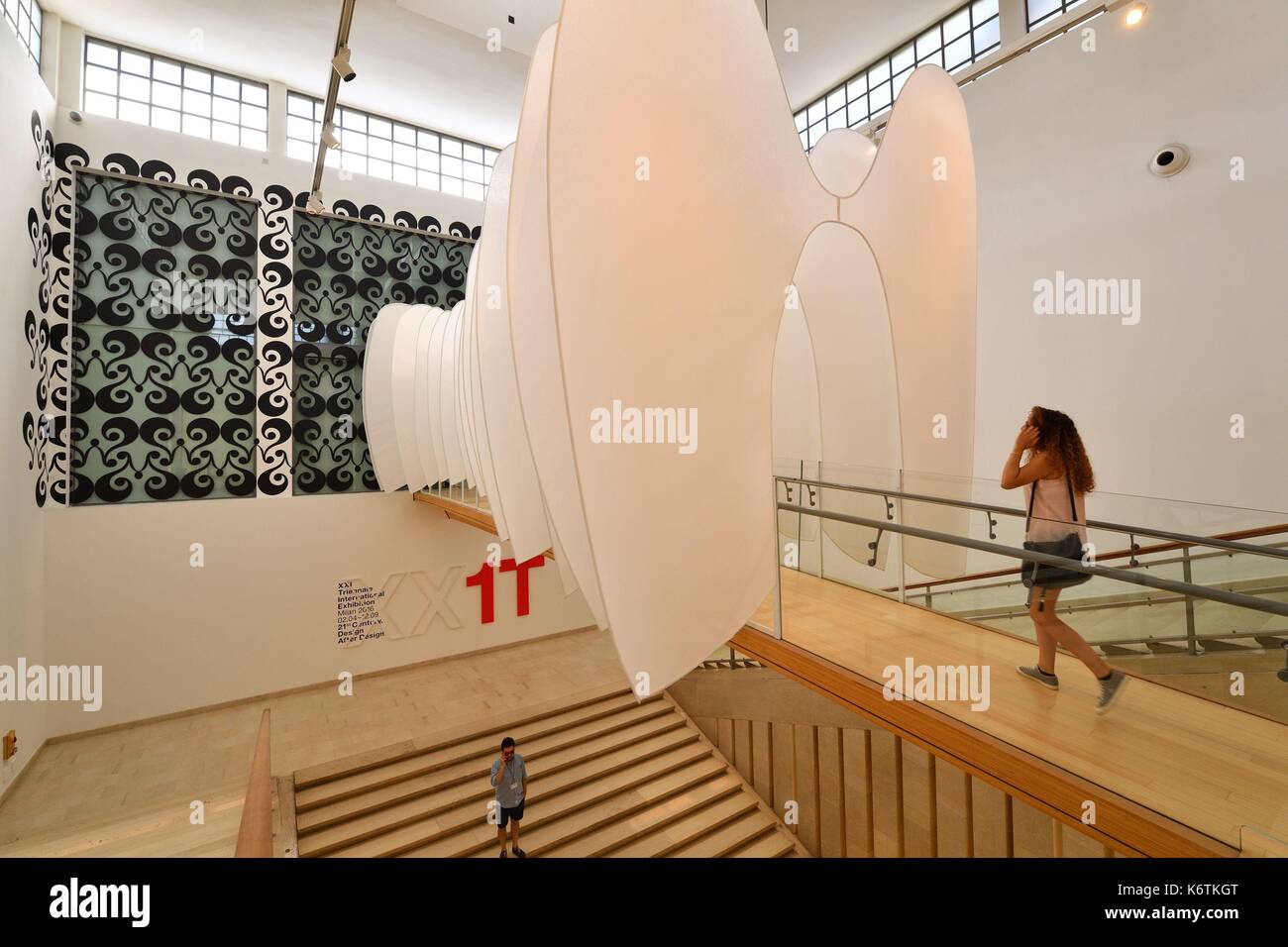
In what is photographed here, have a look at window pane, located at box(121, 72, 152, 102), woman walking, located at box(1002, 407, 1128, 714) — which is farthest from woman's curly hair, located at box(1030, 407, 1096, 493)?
window pane, located at box(121, 72, 152, 102)

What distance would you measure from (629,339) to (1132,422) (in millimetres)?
5464

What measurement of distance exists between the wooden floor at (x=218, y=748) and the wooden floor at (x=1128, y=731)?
Answer: 424 centimetres

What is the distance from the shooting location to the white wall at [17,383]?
229 inches

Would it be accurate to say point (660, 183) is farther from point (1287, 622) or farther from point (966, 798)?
point (966, 798)

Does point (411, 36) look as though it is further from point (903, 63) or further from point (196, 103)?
point (903, 63)

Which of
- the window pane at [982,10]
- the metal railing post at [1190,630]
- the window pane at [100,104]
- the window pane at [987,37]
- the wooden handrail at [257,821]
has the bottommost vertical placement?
the wooden handrail at [257,821]

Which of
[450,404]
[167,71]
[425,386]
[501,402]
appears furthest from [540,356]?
[167,71]

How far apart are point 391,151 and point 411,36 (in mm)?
2496

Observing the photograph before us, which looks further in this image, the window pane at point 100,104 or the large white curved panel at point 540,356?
the window pane at point 100,104

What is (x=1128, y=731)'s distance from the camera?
84.8 inches

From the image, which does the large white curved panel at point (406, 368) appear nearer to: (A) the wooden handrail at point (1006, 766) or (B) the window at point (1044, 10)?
(A) the wooden handrail at point (1006, 766)

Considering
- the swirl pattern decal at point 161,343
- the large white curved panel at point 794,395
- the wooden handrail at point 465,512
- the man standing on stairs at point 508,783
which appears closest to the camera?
the large white curved panel at point 794,395

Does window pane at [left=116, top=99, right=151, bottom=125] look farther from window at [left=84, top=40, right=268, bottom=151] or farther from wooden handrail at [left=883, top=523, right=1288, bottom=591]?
wooden handrail at [left=883, top=523, right=1288, bottom=591]

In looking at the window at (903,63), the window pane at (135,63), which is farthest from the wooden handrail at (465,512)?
the window pane at (135,63)
